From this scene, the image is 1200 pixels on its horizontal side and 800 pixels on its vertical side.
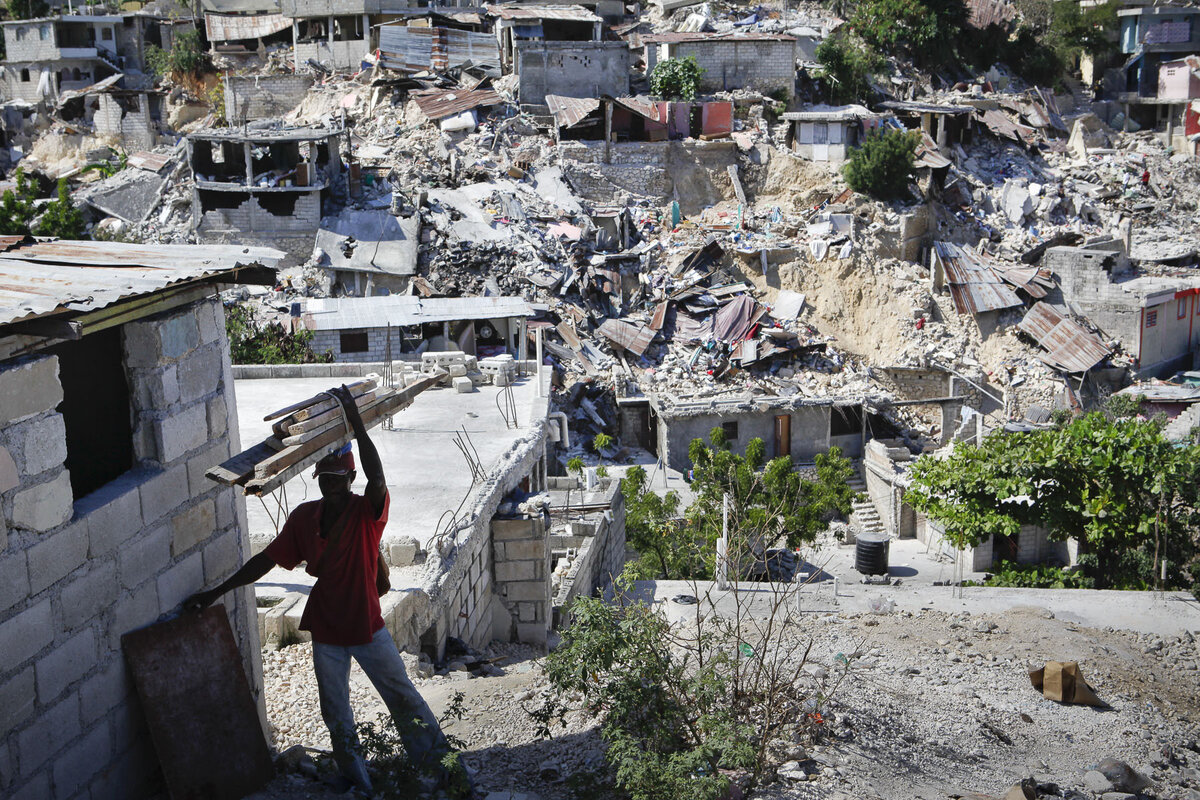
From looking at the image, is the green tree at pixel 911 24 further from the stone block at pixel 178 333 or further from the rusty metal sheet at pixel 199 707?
the rusty metal sheet at pixel 199 707

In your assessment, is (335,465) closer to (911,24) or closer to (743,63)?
(743,63)

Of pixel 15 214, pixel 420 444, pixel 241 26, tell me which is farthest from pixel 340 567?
pixel 241 26

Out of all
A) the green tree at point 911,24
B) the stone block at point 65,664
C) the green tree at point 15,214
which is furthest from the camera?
the green tree at point 911,24

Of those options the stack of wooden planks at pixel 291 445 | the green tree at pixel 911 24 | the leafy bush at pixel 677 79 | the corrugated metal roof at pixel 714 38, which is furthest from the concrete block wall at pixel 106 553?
the green tree at pixel 911 24

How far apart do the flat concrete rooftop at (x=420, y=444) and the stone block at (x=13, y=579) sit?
4.14 metres

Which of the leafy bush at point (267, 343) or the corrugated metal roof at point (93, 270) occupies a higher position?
the corrugated metal roof at point (93, 270)

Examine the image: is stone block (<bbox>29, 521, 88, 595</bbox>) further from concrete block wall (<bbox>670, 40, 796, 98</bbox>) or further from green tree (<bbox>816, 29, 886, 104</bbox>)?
green tree (<bbox>816, 29, 886, 104</bbox>)

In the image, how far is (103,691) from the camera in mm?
4379

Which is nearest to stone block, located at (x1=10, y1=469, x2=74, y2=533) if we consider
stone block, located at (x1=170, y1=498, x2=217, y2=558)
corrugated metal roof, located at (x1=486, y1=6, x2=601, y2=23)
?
stone block, located at (x1=170, y1=498, x2=217, y2=558)

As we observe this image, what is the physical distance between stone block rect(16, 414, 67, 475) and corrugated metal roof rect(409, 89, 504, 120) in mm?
29017

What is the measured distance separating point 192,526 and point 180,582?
0.25m

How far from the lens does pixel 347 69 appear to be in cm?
3534

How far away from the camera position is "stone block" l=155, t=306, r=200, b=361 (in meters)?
4.62

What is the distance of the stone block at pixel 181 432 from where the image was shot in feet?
15.3
